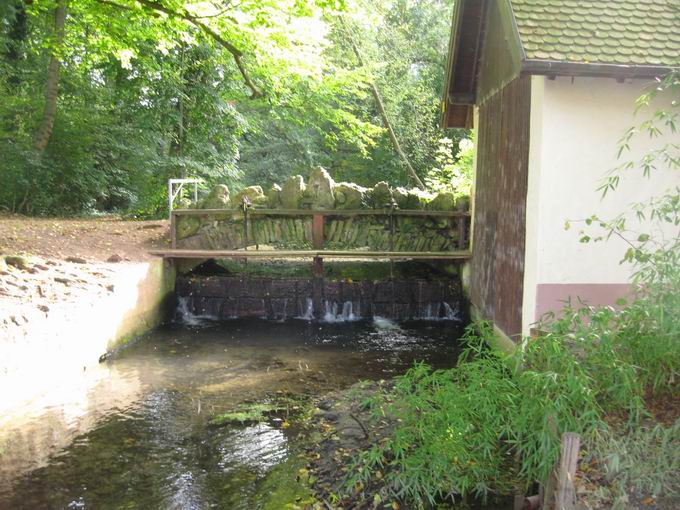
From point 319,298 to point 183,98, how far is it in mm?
7692

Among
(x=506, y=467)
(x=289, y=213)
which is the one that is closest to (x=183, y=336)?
(x=289, y=213)

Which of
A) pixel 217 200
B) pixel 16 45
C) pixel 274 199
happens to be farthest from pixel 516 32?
pixel 16 45

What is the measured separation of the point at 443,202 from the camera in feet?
38.8

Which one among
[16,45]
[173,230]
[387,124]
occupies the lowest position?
[173,230]

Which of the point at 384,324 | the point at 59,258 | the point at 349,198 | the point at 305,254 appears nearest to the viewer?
the point at 59,258

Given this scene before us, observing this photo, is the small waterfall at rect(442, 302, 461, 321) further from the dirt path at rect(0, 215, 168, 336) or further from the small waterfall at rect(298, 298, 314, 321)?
the dirt path at rect(0, 215, 168, 336)

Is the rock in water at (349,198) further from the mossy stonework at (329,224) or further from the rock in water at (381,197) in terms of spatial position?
the rock in water at (381,197)

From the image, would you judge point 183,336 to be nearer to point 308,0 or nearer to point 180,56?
point 308,0

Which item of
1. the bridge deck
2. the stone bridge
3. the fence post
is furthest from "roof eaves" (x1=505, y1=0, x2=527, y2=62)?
the stone bridge

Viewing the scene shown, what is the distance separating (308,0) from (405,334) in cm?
563

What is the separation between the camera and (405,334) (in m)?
10.1

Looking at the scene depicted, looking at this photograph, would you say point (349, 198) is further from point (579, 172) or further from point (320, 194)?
point (579, 172)

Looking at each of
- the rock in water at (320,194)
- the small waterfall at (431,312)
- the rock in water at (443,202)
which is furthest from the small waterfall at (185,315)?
the rock in water at (443,202)

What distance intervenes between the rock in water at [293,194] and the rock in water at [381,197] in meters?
1.40
